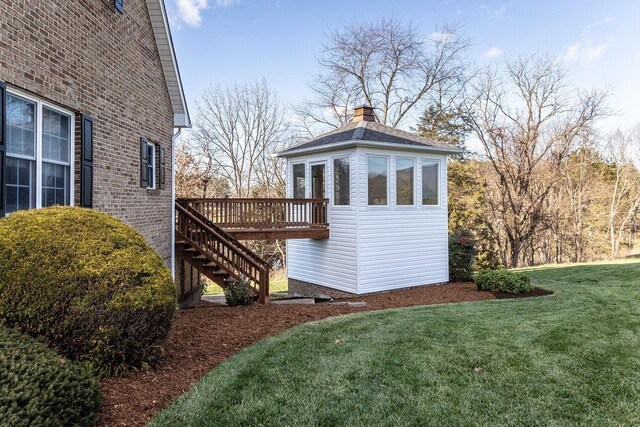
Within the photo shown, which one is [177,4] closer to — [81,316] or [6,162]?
[6,162]

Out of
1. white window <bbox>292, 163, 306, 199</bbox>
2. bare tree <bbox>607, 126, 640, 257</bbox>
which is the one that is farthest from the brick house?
bare tree <bbox>607, 126, 640, 257</bbox>

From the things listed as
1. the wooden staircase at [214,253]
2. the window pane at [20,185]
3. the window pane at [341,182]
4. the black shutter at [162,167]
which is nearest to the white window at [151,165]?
the black shutter at [162,167]

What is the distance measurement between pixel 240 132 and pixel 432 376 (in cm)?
2730

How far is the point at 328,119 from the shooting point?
28359 mm

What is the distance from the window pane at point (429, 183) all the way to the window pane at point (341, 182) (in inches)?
99.0

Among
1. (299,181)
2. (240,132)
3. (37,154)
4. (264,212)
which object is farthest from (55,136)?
(240,132)

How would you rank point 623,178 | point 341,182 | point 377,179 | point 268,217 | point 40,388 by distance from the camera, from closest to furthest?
point 40,388
point 268,217
point 377,179
point 341,182
point 623,178

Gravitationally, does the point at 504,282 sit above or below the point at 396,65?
below

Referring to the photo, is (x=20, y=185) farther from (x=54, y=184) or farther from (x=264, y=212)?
(x=264, y=212)

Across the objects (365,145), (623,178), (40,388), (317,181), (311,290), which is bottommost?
(311,290)

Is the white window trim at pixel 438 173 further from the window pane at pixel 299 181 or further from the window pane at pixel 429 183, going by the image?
the window pane at pixel 299 181

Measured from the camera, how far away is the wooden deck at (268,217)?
1146 centimetres

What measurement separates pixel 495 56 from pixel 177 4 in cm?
1963

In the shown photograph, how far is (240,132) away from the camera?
29625 millimetres
